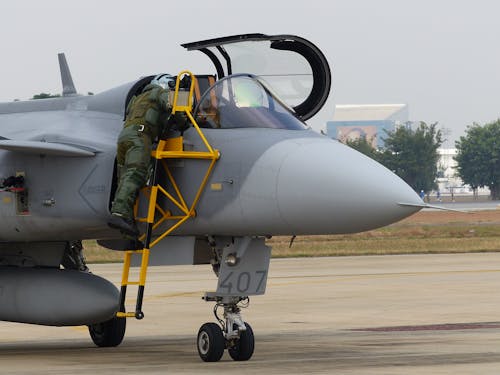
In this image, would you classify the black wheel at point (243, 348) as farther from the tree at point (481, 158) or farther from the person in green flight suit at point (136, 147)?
the tree at point (481, 158)

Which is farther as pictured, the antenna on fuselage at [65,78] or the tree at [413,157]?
the tree at [413,157]

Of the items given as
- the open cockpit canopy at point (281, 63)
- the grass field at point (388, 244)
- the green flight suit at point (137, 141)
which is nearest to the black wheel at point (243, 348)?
the green flight suit at point (137, 141)

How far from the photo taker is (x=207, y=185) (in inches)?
570

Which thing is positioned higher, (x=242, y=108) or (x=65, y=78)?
(x=65, y=78)

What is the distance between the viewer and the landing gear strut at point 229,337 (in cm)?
1470

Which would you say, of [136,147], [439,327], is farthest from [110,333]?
[439,327]

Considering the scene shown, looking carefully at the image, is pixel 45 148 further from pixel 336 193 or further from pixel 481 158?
pixel 481 158

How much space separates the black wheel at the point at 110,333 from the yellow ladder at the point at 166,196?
136 inches

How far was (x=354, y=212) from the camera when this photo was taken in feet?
43.8

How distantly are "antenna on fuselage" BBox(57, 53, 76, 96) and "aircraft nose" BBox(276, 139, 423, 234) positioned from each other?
543 cm

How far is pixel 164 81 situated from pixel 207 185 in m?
1.82

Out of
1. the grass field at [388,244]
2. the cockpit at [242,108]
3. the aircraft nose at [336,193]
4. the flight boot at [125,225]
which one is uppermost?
the cockpit at [242,108]

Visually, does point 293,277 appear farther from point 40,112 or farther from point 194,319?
point 40,112

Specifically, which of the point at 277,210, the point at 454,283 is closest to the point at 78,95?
the point at 277,210
